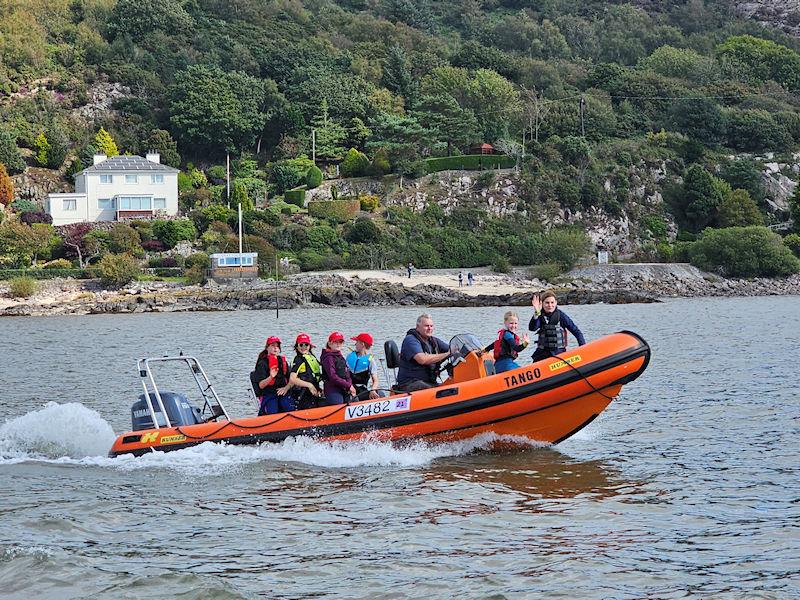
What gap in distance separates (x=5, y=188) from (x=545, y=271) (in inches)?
1286

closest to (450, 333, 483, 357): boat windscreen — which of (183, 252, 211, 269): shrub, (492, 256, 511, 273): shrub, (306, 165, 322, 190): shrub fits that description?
(183, 252, 211, 269): shrub

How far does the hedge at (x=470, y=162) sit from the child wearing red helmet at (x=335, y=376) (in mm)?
60843

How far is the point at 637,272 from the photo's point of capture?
6309cm

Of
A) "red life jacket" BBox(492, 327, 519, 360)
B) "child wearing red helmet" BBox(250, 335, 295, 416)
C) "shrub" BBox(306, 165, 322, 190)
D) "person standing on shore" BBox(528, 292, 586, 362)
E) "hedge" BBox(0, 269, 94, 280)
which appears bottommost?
"child wearing red helmet" BBox(250, 335, 295, 416)

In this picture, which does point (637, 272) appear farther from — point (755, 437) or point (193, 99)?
point (755, 437)

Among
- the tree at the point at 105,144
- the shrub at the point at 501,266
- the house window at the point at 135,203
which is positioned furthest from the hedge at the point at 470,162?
the tree at the point at 105,144

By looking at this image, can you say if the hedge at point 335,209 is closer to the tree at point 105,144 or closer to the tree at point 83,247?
the tree at point 83,247

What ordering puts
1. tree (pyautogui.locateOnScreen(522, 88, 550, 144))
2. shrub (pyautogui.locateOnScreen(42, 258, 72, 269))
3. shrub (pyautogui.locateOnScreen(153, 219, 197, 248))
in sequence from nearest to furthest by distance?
shrub (pyautogui.locateOnScreen(42, 258, 72, 269)) < shrub (pyautogui.locateOnScreen(153, 219, 197, 248)) < tree (pyautogui.locateOnScreen(522, 88, 550, 144))

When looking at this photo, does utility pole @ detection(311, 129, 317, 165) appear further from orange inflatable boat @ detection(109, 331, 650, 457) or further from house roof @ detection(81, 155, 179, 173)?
orange inflatable boat @ detection(109, 331, 650, 457)

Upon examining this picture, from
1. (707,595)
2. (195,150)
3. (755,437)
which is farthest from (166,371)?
(195,150)

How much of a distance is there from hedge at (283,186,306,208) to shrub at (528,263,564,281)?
53.1 ft

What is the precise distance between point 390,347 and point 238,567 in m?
5.61

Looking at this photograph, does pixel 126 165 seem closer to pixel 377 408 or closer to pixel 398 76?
pixel 398 76

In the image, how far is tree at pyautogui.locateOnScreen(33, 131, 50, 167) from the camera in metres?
73.4
